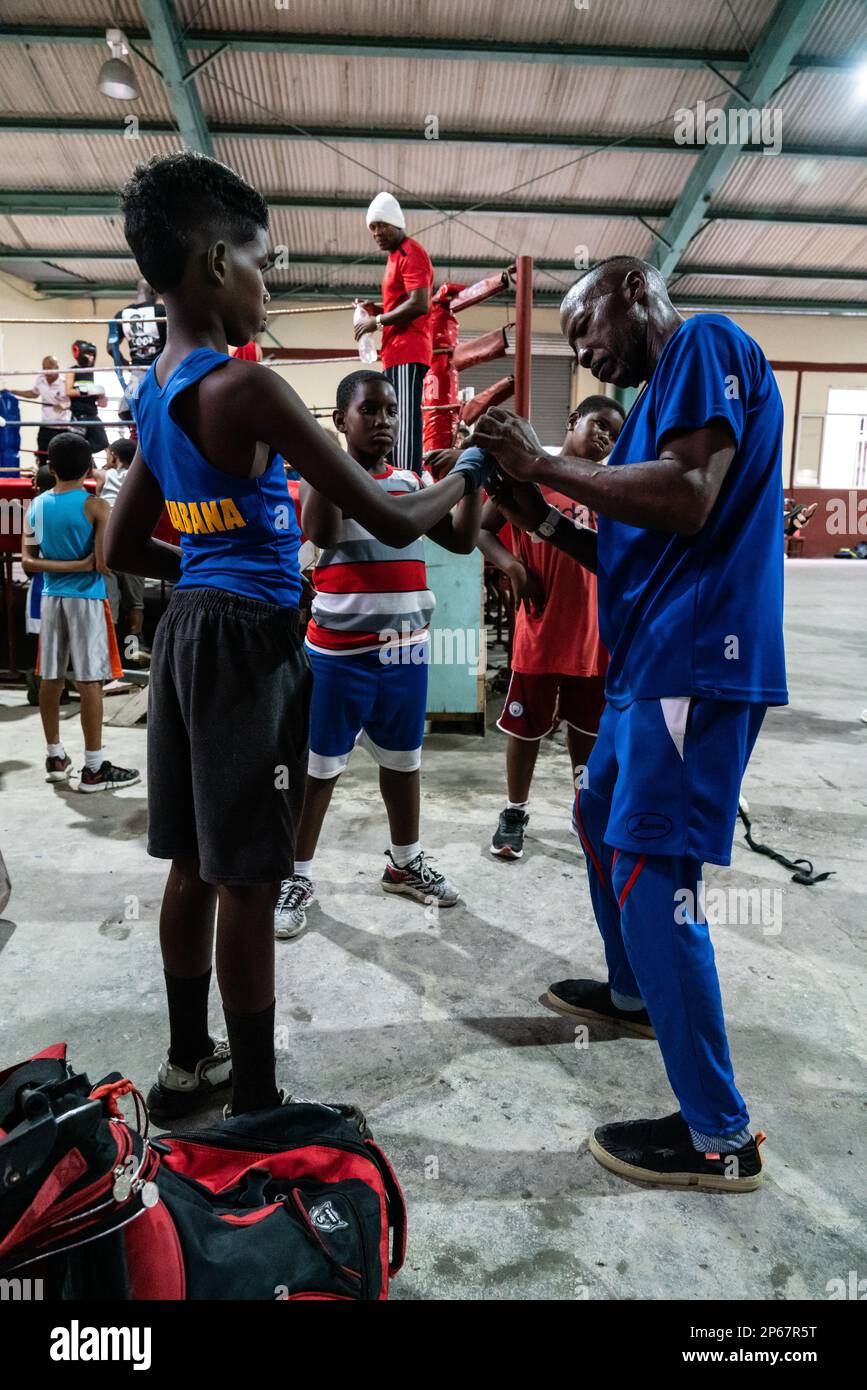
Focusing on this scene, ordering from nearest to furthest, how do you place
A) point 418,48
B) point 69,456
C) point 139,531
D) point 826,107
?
point 139,531, point 69,456, point 418,48, point 826,107

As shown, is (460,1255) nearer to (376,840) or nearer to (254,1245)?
(254,1245)

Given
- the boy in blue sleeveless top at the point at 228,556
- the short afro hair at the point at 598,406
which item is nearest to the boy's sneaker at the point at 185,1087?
the boy in blue sleeveless top at the point at 228,556

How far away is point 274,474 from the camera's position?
1.53 meters

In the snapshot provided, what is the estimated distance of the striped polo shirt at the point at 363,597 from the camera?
8.93ft

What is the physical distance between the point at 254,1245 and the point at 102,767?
11.4 feet

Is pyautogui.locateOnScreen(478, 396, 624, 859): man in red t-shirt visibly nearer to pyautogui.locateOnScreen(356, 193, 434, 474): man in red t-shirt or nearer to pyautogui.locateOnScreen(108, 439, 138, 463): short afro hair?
pyautogui.locateOnScreen(356, 193, 434, 474): man in red t-shirt

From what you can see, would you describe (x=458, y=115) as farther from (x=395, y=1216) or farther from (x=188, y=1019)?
(x=395, y=1216)

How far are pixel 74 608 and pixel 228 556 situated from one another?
3.27m

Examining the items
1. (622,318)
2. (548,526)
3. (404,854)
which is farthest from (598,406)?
(404,854)

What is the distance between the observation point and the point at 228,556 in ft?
5.07

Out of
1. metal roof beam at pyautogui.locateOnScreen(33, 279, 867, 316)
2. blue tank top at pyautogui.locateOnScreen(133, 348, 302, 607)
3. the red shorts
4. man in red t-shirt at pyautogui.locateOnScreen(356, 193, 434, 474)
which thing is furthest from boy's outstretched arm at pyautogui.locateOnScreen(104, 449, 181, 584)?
metal roof beam at pyautogui.locateOnScreen(33, 279, 867, 316)

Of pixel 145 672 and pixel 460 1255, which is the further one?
pixel 145 672

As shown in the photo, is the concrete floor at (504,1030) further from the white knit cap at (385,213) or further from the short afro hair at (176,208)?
the white knit cap at (385,213)
